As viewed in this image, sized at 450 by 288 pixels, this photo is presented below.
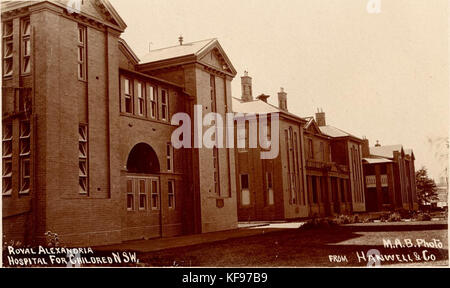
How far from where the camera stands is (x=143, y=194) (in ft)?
73.6

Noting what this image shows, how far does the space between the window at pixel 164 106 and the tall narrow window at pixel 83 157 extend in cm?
584

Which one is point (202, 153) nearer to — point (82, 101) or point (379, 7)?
point (82, 101)

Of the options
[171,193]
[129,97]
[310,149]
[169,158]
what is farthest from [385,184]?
[129,97]

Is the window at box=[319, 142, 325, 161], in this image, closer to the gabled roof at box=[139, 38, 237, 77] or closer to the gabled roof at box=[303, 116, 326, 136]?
the gabled roof at box=[303, 116, 326, 136]

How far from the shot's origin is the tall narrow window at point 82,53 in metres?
18.7

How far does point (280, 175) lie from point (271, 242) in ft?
59.6

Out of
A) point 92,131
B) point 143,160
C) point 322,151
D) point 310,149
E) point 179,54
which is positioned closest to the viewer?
point 92,131

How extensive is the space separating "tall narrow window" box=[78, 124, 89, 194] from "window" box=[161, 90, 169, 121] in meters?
5.84

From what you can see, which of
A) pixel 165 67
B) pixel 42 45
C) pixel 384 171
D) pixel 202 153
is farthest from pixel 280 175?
pixel 42 45

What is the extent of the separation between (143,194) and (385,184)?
18.6 meters

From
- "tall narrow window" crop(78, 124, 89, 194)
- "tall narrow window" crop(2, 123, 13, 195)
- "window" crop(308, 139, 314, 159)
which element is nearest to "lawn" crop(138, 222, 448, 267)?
"tall narrow window" crop(78, 124, 89, 194)

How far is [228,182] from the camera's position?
28188 mm

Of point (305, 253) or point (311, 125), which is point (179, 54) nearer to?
point (305, 253)

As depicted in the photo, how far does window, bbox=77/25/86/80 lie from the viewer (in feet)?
61.4
